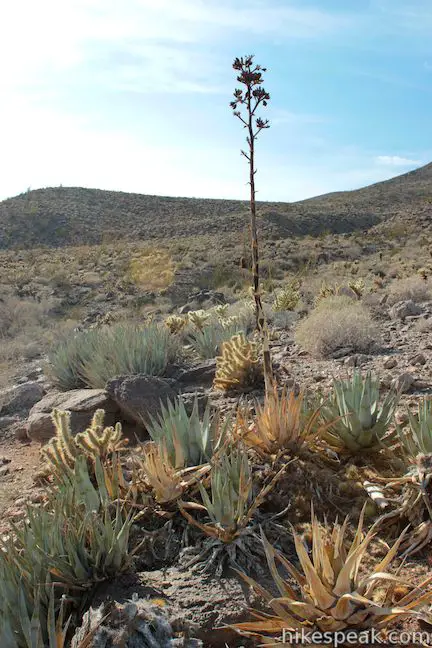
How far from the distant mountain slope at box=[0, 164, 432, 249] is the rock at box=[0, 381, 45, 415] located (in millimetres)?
31344

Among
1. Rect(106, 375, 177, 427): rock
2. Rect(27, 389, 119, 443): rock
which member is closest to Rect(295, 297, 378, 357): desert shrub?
Rect(106, 375, 177, 427): rock

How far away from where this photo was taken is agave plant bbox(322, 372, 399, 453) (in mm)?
4027

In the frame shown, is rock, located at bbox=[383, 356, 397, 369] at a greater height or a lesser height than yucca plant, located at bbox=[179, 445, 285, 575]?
greater

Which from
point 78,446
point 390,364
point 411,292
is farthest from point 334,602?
point 411,292

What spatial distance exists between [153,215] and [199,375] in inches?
1897

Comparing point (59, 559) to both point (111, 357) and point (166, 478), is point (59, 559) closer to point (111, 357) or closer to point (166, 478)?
point (166, 478)

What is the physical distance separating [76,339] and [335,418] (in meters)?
5.34

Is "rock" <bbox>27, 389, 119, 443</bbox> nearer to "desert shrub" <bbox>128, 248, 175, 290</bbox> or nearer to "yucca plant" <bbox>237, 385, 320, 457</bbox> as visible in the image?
"yucca plant" <bbox>237, 385, 320, 457</bbox>

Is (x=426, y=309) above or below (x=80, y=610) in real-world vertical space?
above

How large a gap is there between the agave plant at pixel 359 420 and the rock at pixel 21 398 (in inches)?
185

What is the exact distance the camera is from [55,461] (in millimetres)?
4172

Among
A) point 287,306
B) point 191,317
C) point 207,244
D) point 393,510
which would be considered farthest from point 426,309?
point 207,244

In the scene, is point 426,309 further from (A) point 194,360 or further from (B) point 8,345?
(B) point 8,345

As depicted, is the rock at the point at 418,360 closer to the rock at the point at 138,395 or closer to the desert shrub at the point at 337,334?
the desert shrub at the point at 337,334
